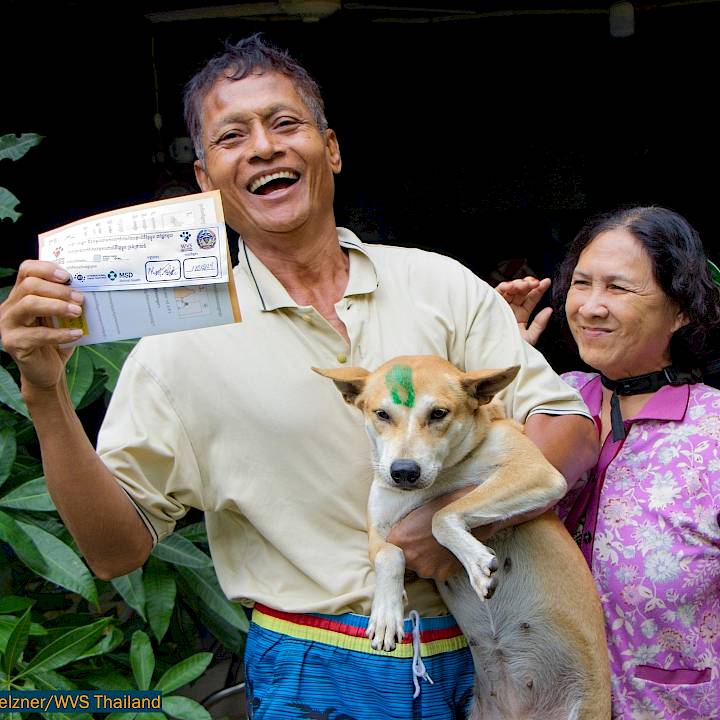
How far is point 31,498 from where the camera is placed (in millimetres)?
3375

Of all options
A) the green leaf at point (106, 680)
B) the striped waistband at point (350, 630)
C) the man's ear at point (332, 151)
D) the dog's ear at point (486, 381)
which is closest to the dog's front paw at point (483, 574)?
the striped waistband at point (350, 630)

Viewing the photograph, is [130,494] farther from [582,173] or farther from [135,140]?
[582,173]

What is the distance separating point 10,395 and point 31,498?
401mm

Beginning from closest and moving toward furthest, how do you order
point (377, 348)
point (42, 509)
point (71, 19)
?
point (377, 348) < point (42, 509) < point (71, 19)

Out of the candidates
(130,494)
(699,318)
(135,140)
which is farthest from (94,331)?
(135,140)

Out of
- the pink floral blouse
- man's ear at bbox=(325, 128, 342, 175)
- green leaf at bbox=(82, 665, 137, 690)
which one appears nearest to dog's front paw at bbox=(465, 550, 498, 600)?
the pink floral blouse

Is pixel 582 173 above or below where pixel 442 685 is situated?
above

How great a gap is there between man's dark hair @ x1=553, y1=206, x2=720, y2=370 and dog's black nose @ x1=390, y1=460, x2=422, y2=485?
3.57 feet

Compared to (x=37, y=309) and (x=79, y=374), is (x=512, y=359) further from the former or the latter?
(x=79, y=374)

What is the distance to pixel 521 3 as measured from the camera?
477 centimetres

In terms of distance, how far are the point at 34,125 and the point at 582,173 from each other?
10.9ft

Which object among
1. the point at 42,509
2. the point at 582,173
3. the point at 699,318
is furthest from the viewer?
the point at 582,173

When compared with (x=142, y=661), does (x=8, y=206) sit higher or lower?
higher

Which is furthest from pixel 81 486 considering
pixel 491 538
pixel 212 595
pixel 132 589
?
pixel 212 595
